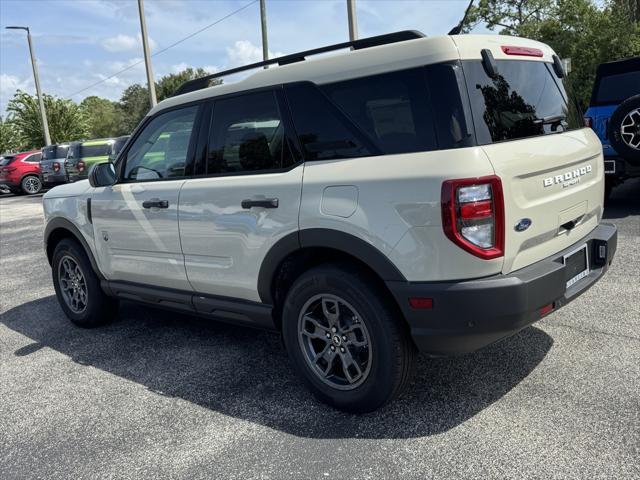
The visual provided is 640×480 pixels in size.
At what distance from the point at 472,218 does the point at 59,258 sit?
4006mm

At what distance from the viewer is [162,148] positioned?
4168 mm

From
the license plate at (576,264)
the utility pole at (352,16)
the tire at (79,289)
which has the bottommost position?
the tire at (79,289)

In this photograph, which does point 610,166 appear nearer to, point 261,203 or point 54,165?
point 261,203

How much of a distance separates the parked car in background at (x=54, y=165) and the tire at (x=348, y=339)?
1846 centimetres

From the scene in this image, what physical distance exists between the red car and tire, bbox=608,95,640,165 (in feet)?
68.7

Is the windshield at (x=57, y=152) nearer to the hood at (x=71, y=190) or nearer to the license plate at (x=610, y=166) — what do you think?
the hood at (x=71, y=190)

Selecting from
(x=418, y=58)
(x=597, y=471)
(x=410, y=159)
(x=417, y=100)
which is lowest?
(x=597, y=471)

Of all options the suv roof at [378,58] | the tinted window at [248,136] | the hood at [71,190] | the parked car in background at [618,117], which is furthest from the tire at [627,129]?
the hood at [71,190]

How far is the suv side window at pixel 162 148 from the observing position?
3989 mm

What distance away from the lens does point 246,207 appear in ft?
11.2

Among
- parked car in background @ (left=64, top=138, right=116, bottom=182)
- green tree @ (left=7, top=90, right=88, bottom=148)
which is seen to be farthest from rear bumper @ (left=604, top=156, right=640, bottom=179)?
green tree @ (left=7, top=90, right=88, bottom=148)

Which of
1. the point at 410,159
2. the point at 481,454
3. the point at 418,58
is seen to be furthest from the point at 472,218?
the point at 481,454

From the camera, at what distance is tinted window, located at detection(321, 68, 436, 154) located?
2.76 m

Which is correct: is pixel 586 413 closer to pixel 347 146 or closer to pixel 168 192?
pixel 347 146
